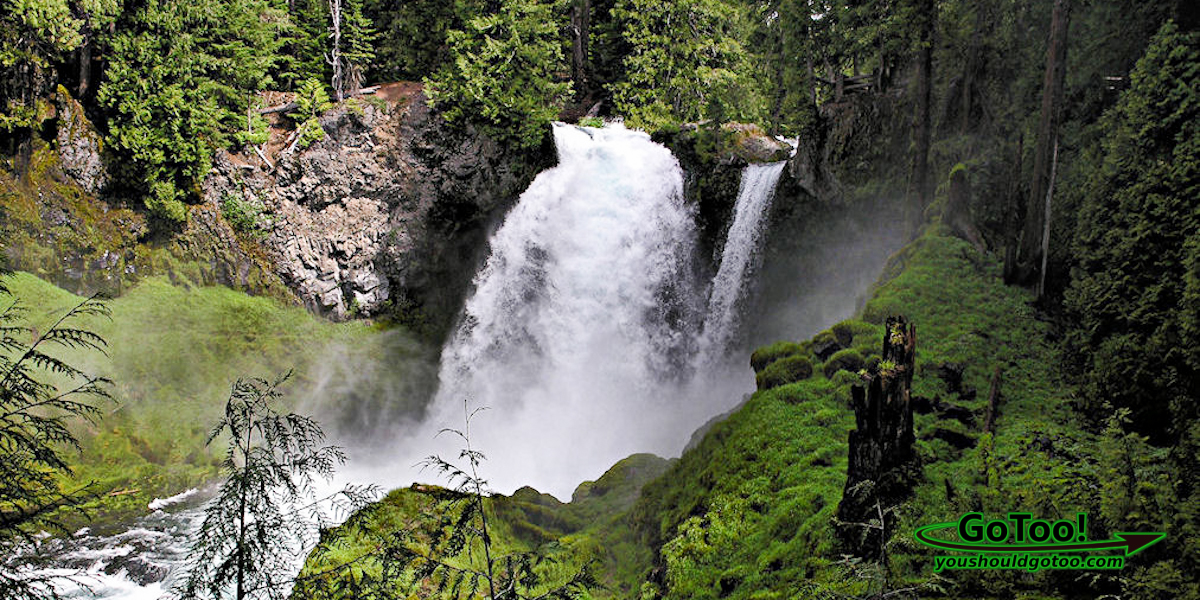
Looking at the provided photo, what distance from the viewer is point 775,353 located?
36.5 ft

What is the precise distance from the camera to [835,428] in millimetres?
8609

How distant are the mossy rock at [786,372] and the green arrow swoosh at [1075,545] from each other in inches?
195

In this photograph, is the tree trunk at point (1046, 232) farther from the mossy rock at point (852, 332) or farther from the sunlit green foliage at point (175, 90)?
the sunlit green foliage at point (175, 90)

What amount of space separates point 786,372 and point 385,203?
14.2m

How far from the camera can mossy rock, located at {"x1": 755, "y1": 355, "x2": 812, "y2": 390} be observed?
33.6 feet

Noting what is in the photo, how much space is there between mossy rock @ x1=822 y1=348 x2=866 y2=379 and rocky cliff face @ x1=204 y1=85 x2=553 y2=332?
12939 millimetres

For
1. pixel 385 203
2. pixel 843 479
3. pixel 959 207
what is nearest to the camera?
pixel 843 479

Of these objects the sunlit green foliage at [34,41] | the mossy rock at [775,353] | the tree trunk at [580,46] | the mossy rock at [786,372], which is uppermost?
the tree trunk at [580,46]

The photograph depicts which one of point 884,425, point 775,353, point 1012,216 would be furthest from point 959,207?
point 884,425

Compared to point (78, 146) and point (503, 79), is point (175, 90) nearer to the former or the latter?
point (78, 146)

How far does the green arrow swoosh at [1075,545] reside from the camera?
176 inches

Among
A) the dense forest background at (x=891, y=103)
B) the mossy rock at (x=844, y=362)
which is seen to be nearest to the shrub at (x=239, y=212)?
the dense forest background at (x=891, y=103)

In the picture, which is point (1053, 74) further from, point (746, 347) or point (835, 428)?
point (746, 347)

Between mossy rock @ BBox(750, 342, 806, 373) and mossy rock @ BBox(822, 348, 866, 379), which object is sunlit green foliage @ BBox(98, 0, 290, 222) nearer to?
mossy rock @ BBox(750, 342, 806, 373)
